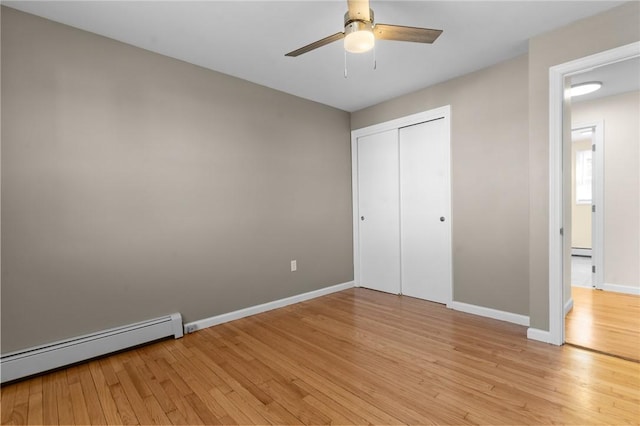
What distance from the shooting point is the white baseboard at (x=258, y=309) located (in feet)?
9.43

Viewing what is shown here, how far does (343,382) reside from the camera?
1.96 metres

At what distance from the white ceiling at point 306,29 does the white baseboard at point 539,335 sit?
7.86 feet

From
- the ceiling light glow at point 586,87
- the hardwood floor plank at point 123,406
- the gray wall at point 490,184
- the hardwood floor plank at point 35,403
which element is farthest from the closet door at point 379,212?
the hardwood floor plank at point 35,403

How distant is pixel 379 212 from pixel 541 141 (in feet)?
6.45

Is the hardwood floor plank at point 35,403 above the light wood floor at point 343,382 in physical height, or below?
above

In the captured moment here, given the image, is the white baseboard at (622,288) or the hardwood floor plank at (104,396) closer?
the hardwood floor plank at (104,396)

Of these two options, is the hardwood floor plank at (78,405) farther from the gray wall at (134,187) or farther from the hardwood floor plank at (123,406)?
the gray wall at (134,187)

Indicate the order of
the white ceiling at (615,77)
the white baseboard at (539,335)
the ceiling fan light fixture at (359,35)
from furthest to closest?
the white ceiling at (615,77)
the white baseboard at (539,335)
the ceiling fan light fixture at (359,35)

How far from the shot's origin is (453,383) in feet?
6.26

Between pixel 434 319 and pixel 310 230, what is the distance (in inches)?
67.8

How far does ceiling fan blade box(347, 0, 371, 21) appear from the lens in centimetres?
165

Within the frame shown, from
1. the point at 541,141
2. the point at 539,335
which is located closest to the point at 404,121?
the point at 541,141

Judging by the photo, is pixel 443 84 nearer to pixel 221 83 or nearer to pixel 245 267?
pixel 221 83

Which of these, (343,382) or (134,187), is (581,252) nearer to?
(343,382)
